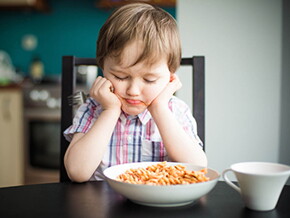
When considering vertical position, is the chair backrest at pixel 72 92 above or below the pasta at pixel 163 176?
above

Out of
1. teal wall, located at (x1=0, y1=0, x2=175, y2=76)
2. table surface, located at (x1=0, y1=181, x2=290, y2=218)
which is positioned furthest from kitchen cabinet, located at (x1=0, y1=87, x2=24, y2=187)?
table surface, located at (x1=0, y1=181, x2=290, y2=218)

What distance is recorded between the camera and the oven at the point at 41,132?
312 centimetres

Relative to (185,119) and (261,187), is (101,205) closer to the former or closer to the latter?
(261,187)

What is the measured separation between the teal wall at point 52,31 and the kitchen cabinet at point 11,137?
74 centimetres

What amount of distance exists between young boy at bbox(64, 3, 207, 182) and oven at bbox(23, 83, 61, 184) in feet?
6.89

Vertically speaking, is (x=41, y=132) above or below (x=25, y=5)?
below

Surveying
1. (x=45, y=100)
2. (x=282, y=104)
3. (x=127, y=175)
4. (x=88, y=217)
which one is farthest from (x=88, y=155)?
(x=45, y=100)

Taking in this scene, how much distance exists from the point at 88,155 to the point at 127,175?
208 millimetres

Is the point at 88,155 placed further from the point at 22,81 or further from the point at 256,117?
the point at 22,81

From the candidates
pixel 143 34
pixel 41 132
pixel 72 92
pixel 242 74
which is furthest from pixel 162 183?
pixel 41 132

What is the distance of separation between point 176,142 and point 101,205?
343mm

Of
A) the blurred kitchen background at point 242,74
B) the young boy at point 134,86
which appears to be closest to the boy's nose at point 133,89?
the young boy at point 134,86

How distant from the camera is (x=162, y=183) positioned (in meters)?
0.72

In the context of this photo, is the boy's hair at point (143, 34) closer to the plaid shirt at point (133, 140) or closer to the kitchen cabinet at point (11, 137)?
the plaid shirt at point (133, 140)
